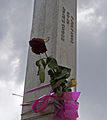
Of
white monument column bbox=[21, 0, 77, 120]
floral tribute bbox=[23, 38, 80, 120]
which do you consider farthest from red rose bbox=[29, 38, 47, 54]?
white monument column bbox=[21, 0, 77, 120]

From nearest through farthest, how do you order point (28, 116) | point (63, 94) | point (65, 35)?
point (63, 94), point (28, 116), point (65, 35)

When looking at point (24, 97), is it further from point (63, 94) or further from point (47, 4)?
point (47, 4)

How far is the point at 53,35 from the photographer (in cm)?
102

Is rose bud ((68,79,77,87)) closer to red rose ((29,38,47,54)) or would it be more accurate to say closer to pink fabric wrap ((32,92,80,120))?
pink fabric wrap ((32,92,80,120))

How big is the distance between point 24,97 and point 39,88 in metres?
0.12

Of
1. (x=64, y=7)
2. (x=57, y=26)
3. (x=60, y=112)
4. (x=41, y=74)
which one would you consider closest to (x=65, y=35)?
(x=57, y=26)

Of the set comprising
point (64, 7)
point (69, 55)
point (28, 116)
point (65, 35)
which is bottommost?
point (28, 116)

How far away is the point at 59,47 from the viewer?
99cm

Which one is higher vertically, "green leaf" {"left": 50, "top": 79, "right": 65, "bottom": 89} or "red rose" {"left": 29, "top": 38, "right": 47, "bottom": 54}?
"red rose" {"left": 29, "top": 38, "right": 47, "bottom": 54}

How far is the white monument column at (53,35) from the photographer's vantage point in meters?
0.97

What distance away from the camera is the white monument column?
97cm

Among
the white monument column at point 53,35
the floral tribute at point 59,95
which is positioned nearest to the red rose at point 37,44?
the floral tribute at point 59,95

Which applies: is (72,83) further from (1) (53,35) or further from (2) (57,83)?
(1) (53,35)

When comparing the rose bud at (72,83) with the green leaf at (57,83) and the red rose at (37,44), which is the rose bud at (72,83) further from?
the red rose at (37,44)
